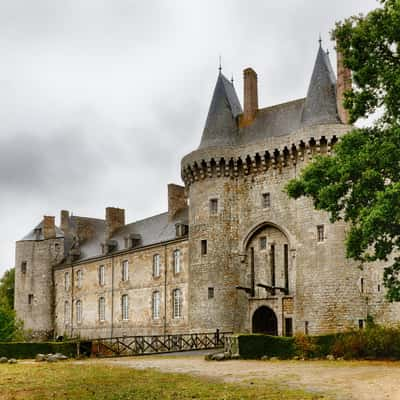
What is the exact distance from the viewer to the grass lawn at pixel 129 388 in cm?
1212

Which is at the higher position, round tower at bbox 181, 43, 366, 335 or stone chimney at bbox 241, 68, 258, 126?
stone chimney at bbox 241, 68, 258, 126

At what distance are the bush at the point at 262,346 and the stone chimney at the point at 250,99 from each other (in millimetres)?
16365

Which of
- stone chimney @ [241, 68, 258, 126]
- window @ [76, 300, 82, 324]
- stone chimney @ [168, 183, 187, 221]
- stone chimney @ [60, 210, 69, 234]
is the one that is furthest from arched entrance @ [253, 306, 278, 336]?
stone chimney @ [60, 210, 69, 234]

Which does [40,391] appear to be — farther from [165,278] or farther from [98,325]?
[98,325]

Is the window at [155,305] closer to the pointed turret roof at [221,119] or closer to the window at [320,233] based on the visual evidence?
the pointed turret roof at [221,119]

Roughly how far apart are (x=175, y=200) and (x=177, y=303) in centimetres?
867

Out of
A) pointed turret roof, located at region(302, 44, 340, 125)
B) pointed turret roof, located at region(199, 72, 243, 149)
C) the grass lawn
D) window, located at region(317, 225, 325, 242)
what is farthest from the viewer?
pointed turret roof, located at region(199, 72, 243, 149)

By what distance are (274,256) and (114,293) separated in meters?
17.0

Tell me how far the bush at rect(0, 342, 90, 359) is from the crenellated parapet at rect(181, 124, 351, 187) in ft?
42.9

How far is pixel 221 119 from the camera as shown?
121 ft

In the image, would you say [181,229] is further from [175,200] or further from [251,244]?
[251,244]

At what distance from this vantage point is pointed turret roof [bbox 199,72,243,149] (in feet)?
119

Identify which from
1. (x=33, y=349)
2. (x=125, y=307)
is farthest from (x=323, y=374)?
(x=125, y=307)

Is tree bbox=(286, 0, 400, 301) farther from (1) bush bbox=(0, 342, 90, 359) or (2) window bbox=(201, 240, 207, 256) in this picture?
(2) window bbox=(201, 240, 207, 256)
